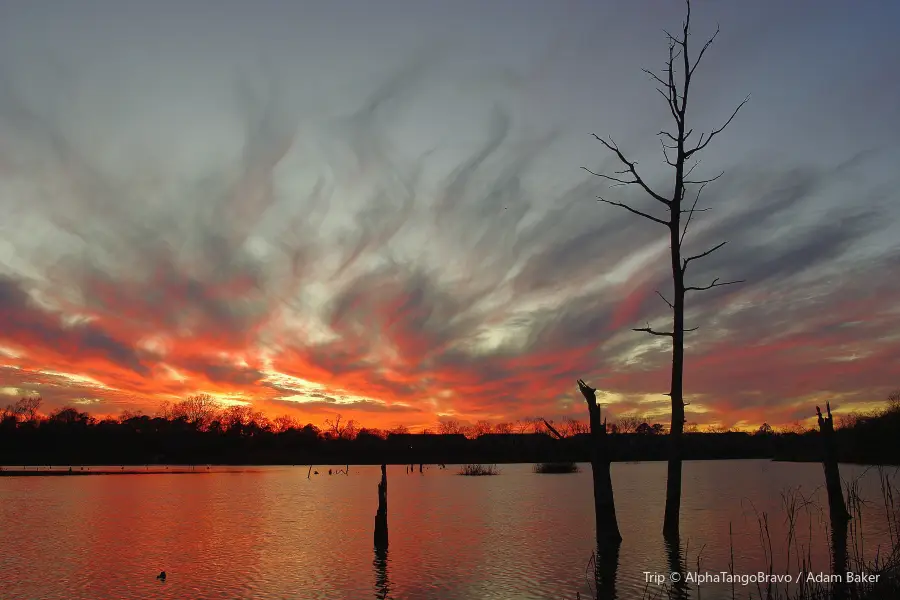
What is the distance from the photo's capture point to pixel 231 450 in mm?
173875

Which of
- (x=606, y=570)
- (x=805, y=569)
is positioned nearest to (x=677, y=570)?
(x=606, y=570)

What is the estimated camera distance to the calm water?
2191cm

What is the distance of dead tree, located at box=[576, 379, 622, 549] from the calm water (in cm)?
125

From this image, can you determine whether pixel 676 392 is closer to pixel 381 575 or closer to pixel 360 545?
pixel 381 575

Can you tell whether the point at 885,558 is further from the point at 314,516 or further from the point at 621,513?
the point at 314,516

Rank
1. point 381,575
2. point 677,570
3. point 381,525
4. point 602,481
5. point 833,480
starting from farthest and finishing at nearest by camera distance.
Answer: point 381,525, point 833,480, point 602,481, point 381,575, point 677,570

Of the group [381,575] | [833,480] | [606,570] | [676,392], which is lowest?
[381,575]

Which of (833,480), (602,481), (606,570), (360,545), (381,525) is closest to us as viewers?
(606,570)

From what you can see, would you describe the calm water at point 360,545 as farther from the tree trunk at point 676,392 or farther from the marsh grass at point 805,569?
the tree trunk at point 676,392

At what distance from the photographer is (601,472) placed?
2389 centimetres

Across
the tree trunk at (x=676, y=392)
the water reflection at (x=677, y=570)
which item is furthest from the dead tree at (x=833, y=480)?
the tree trunk at (x=676, y=392)

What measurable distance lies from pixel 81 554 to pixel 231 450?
152470 millimetres

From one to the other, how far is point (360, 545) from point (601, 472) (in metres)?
13.6

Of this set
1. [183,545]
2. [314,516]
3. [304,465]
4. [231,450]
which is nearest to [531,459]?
Answer: [304,465]
